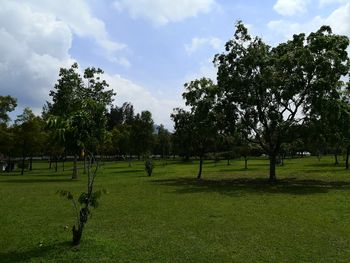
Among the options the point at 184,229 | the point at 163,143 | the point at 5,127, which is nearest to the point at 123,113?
the point at 163,143

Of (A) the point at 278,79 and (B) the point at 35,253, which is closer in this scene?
(B) the point at 35,253

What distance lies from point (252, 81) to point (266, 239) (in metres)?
22.4

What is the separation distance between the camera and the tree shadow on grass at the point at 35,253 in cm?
1095

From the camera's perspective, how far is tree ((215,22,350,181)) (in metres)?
31.8

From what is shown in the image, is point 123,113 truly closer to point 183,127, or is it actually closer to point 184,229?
point 183,127

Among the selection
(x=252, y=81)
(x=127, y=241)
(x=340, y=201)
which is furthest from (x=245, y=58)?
(x=127, y=241)

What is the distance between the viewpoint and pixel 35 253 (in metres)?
11.5

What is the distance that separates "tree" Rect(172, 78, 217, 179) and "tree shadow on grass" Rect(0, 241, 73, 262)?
2455 cm

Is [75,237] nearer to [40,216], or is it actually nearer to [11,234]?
[11,234]

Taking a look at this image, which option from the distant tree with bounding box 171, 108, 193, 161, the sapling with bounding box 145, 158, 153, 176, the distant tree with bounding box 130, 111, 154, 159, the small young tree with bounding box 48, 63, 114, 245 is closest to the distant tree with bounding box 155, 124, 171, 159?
the distant tree with bounding box 130, 111, 154, 159

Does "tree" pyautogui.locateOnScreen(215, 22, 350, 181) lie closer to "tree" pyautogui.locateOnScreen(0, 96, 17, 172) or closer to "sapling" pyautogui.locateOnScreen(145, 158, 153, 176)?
"sapling" pyautogui.locateOnScreen(145, 158, 153, 176)

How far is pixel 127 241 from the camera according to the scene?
12.9 m

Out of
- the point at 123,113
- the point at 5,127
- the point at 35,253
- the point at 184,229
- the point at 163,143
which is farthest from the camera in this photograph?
the point at 123,113

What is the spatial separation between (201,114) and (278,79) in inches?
271
